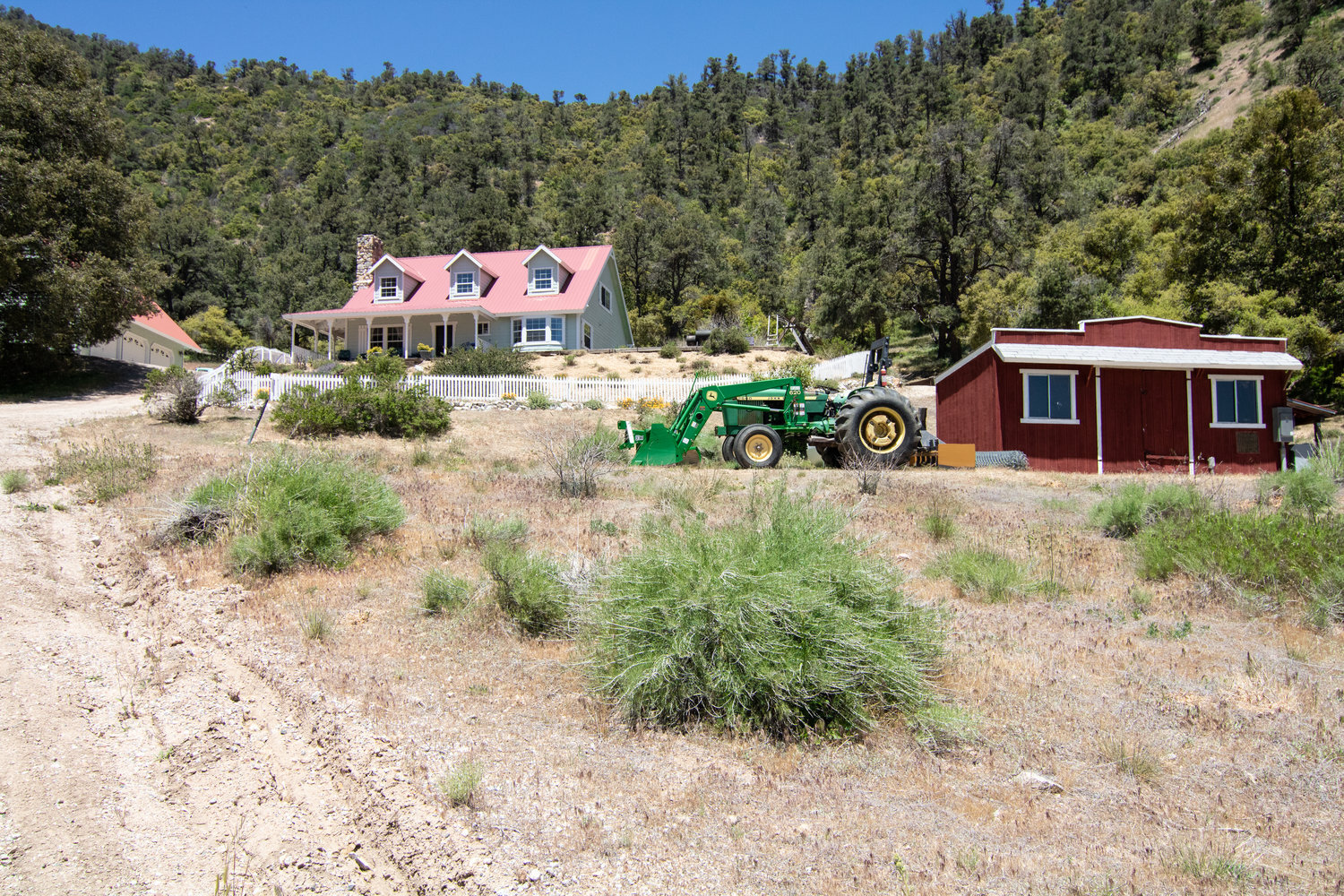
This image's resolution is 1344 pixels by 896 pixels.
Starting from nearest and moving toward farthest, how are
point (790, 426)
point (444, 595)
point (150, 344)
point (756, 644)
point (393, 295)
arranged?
point (756, 644) < point (444, 595) < point (790, 426) < point (393, 295) < point (150, 344)

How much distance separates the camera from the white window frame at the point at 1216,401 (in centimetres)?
1862

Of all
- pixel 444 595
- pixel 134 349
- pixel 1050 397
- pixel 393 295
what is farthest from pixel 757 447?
pixel 134 349

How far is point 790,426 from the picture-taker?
659 inches

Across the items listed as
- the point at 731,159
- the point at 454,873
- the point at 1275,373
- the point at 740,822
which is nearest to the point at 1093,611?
the point at 740,822

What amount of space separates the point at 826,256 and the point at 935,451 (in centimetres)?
2949

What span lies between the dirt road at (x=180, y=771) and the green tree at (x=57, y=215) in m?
23.4

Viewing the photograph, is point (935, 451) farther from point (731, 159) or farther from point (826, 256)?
point (731, 159)

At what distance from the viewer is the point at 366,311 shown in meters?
35.8

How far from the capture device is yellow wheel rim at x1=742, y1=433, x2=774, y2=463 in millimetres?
16016

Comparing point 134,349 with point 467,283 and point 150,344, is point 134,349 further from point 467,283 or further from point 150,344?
point 467,283

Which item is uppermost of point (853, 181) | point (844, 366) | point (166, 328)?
point (853, 181)

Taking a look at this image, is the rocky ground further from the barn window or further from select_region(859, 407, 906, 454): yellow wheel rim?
the barn window

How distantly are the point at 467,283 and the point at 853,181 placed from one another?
112ft

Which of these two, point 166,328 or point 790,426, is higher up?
point 166,328
